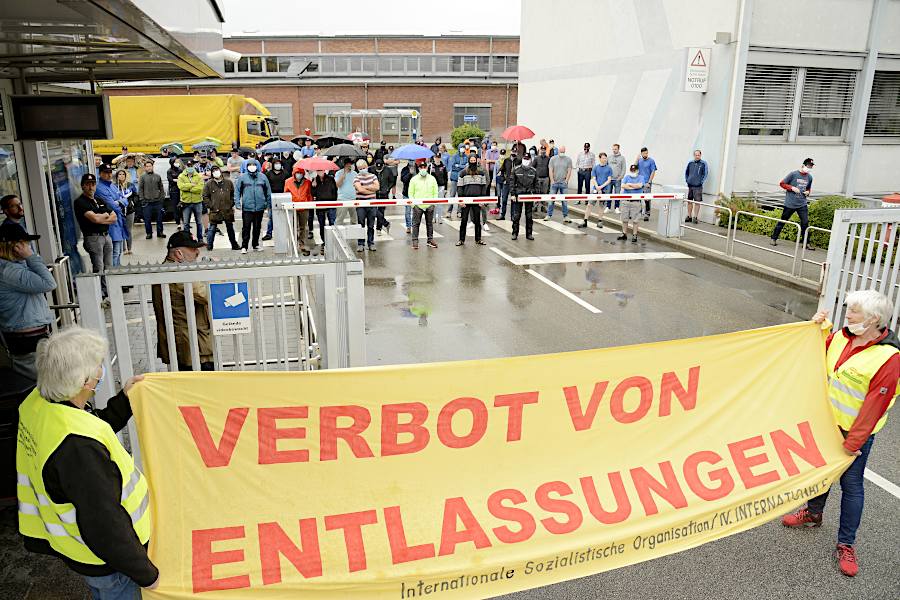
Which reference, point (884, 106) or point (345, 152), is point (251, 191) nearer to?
point (345, 152)

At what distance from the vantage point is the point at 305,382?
12.9 feet

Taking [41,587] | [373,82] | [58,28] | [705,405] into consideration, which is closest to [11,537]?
[41,587]

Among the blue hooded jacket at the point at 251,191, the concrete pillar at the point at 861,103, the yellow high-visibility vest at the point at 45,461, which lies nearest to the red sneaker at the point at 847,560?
the yellow high-visibility vest at the point at 45,461

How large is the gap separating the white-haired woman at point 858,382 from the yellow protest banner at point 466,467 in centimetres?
18

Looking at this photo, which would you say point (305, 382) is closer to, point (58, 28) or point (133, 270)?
point (133, 270)

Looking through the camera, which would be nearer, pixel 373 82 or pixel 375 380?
pixel 375 380

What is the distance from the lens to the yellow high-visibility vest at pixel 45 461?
2.89 metres

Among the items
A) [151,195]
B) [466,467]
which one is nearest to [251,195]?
[151,195]

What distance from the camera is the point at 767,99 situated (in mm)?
18594

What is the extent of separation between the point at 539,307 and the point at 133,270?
307 inches

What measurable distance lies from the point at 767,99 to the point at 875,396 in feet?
54.4

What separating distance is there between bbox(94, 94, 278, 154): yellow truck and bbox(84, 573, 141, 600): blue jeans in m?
34.0

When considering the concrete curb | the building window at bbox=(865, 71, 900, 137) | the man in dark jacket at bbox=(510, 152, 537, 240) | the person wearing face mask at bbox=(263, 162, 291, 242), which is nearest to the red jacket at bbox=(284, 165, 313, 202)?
the person wearing face mask at bbox=(263, 162, 291, 242)

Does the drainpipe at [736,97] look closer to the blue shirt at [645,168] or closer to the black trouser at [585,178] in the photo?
the blue shirt at [645,168]
